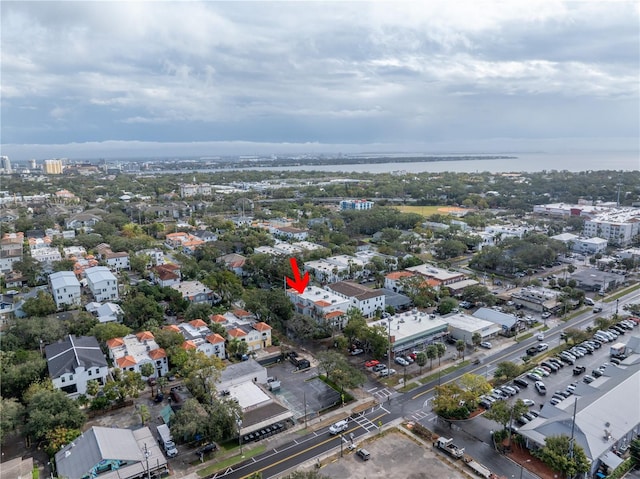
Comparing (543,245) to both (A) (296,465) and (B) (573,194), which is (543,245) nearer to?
(A) (296,465)

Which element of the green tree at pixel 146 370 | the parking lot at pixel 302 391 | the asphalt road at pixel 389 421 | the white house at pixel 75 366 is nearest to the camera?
the asphalt road at pixel 389 421

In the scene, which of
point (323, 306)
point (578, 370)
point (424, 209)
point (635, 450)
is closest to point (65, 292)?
point (323, 306)

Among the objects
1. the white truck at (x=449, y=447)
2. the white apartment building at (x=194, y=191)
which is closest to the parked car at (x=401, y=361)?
the white truck at (x=449, y=447)

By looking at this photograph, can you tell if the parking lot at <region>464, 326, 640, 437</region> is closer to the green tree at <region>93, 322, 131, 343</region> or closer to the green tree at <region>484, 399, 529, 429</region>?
the green tree at <region>484, 399, 529, 429</region>

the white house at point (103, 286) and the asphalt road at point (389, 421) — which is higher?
the white house at point (103, 286)

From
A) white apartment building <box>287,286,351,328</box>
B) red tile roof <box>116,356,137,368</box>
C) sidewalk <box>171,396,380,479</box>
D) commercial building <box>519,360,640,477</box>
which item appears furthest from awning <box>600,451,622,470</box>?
red tile roof <box>116,356,137,368</box>

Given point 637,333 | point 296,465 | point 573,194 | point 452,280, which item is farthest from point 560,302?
point 573,194

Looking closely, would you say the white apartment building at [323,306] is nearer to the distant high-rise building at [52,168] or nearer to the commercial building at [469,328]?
the commercial building at [469,328]
